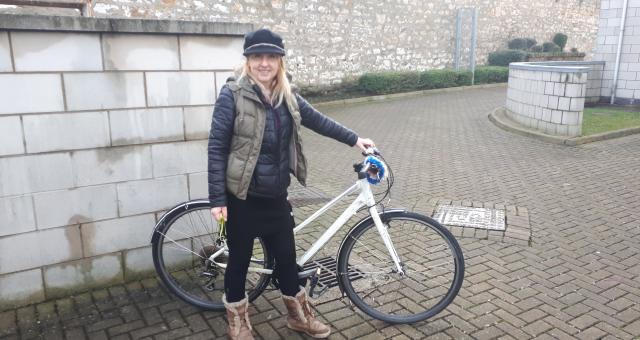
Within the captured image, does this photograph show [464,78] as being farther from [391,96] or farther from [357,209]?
[357,209]

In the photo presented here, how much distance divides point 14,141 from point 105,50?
0.86 m

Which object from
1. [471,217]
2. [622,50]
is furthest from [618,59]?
[471,217]

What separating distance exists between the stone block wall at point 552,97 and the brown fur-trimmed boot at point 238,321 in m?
8.03

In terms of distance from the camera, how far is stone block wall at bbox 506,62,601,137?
922cm

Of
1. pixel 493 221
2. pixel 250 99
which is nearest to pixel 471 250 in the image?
pixel 493 221

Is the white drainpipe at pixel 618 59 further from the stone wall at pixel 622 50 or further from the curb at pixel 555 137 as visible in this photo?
the curb at pixel 555 137

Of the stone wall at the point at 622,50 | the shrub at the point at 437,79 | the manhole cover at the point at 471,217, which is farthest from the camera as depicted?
the shrub at the point at 437,79

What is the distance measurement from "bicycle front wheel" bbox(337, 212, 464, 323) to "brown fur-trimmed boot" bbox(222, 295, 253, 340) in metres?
0.68

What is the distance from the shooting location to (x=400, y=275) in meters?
3.62

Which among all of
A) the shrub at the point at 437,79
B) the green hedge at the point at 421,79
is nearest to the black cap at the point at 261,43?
the green hedge at the point at 421,79

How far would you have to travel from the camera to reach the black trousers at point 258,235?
3100 millimetres

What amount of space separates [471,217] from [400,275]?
2.27 meters

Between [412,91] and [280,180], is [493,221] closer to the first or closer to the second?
[280,180]

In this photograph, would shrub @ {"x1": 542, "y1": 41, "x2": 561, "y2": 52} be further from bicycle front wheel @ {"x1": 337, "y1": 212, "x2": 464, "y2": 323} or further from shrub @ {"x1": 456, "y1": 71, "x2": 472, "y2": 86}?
bicycle front wheel @ {"x1": 337, "y1": 212, "x2": 464, "y2": 323}
